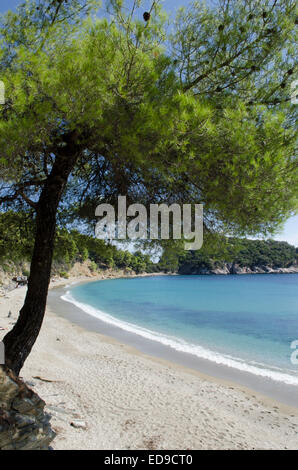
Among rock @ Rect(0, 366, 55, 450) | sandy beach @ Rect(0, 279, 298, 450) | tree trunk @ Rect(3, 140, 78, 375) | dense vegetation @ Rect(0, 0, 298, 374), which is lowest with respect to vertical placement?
sandy beach @ Rect(0, 279, 298, 450)

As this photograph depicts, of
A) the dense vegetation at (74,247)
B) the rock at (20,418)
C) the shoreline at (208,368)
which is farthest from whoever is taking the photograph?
the shoreline at (208,368)

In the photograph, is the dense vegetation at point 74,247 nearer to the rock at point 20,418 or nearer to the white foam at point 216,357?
the rock at point 20,418

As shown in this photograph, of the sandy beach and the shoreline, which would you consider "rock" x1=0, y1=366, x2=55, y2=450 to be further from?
the shoreline

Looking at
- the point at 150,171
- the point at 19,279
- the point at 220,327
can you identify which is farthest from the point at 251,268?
the point at 150,171

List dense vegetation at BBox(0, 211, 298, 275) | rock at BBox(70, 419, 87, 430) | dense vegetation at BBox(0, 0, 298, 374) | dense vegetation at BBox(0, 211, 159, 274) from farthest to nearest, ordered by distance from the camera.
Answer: dense vegetation at BBox(0, 211, 159, 274)
dense vegetation at BBox(0, 211, 298, 275)
rock at BBox(70, 419, 87, 430)
dense vegetation at BBox(0, 0, 298, 374)

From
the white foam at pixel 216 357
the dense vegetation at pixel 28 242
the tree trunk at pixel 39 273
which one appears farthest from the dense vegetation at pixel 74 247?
the white foam at pixel 216 357

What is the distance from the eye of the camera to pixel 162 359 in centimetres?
1175

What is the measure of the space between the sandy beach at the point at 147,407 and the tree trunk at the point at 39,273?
1320 mm

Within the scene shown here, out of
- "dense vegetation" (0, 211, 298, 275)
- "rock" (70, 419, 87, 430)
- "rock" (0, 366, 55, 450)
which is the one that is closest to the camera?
"rock" (0, 366, 55, 450)

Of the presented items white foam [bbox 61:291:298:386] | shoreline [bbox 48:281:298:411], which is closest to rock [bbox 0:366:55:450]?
shoreline [bbox 48:281:298:411]

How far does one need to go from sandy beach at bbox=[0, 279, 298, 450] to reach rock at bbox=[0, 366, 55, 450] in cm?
75

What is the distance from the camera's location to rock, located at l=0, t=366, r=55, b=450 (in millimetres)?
3197

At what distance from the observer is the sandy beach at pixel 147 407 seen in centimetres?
503

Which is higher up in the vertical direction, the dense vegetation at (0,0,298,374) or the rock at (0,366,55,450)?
the dense vegetation at (0,0,298,374)
